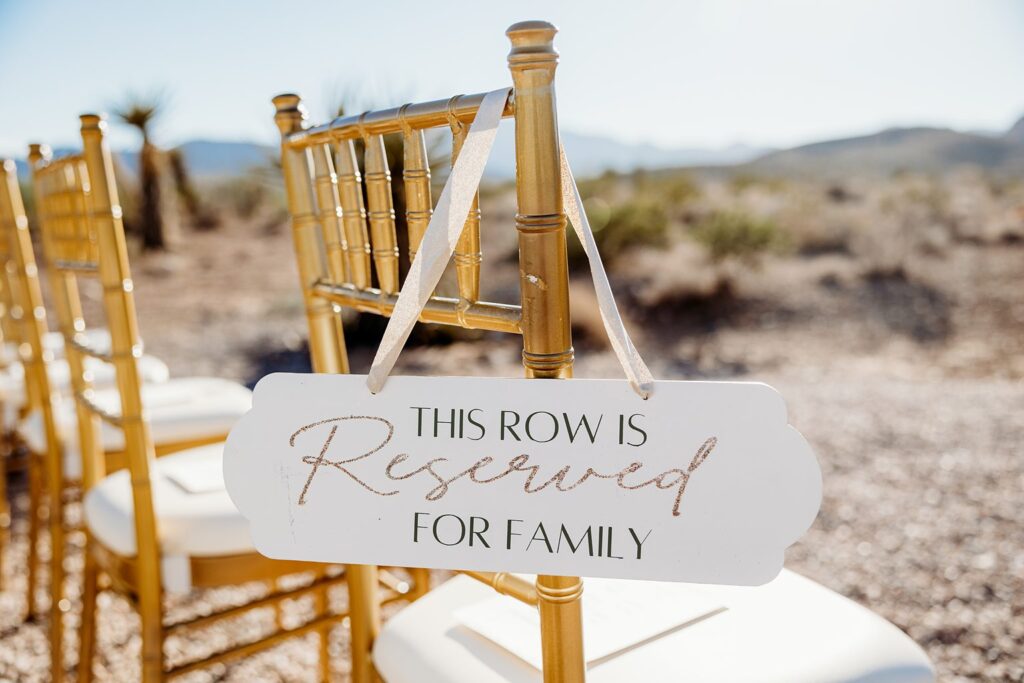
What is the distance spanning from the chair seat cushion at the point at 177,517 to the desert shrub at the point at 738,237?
6614 millimetres

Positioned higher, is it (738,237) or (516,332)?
(516,332)

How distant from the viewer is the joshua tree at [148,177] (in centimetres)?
921

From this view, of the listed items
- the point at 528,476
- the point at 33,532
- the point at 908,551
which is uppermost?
the point at 528,476

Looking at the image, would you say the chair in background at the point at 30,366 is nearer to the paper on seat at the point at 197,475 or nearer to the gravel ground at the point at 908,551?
the gravel ground at the point at 908,551

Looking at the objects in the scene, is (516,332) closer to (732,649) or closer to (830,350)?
(732,649)

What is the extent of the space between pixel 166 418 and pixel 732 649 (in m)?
1.33

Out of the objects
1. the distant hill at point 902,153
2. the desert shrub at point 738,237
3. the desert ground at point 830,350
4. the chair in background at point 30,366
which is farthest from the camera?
the distant hill at point 902,153

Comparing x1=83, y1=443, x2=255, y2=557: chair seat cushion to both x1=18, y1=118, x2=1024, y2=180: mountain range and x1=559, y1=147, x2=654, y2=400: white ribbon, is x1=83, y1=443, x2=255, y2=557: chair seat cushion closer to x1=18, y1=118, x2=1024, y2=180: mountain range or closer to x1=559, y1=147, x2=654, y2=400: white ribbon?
x1=559, y1=147, x2=654, y2=400: white ribbon

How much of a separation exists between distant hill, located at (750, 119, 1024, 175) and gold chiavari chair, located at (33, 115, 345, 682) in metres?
27.6

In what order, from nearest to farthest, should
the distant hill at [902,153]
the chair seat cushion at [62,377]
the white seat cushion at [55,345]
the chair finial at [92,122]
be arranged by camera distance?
the chair finial at [92,122], the chair seat cushion at [62,377], the white seat cushion at [55,345], the distant hill at [902,153]

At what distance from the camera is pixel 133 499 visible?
1.03 metres

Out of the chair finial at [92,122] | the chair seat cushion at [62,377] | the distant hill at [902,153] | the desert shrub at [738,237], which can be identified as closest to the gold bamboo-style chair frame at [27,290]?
the chair seat cushion at [62,377]

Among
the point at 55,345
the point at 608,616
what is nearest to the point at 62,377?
the point at 55,345

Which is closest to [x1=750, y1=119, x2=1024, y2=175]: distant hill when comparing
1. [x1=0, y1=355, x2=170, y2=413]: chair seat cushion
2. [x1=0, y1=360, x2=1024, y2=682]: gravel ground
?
[x1=0, y1=360, x2=1024, y2=682]: gravel ground
